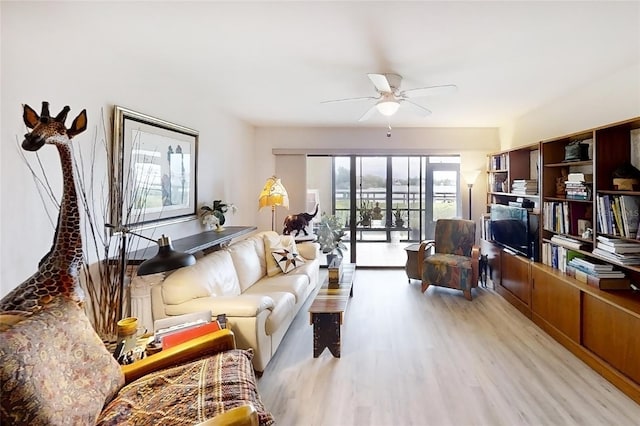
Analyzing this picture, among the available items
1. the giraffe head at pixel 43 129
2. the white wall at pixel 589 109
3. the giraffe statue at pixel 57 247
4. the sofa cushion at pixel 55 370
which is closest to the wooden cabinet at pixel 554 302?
the white wall at pixel 589 109

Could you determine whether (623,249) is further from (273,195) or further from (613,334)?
(273,195)

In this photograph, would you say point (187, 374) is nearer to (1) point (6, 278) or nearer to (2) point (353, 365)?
(1) point (6, 278)

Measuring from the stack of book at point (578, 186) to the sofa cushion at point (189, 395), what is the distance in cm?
320

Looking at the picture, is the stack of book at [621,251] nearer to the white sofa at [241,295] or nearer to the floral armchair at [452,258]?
the floral armchair at [452,258]

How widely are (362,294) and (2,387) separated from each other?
403 cm

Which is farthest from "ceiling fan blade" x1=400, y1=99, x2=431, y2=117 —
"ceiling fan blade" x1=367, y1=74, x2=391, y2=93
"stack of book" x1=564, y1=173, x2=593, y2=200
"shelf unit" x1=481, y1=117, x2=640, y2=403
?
"stack of book" x1=564, y1=173, x2=593, y2=200

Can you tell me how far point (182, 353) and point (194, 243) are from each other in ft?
4.70

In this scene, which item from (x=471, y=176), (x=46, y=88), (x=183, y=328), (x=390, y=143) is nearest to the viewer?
(x=46, y=88)

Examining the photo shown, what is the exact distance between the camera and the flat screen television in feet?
13.1

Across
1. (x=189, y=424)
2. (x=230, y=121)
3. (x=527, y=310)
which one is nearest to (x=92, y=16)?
(x=189, y=424)

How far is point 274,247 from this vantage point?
438 centimetres

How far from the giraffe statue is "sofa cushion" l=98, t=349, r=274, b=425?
20.8 inches

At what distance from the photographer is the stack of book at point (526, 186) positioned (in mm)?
4242

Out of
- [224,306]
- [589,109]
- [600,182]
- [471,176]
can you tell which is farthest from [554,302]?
[224,306]
